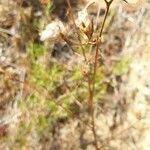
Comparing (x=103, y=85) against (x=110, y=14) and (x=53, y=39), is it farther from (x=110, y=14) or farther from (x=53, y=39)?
(x=53, y=39)

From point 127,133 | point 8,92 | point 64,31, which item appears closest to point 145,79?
point 127,133

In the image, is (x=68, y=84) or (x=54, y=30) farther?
(x=68, y=84)

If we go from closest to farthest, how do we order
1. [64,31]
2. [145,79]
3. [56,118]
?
[64,31], [56,118], [145,79]

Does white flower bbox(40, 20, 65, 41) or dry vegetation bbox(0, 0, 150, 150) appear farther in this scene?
dry vegetation bbox(0, 0, 150, 150)

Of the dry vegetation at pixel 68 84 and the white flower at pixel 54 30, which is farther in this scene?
the dry vegetation at pixel 68 84

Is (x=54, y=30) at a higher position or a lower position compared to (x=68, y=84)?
higher

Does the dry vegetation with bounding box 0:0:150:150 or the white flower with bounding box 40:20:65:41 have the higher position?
the white flower with bounding box 40:20:65:41

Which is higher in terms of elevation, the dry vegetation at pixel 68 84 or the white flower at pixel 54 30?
the white flower at pixel 54 30

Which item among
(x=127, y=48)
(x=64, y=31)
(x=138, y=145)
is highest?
(x=64, y=31)
